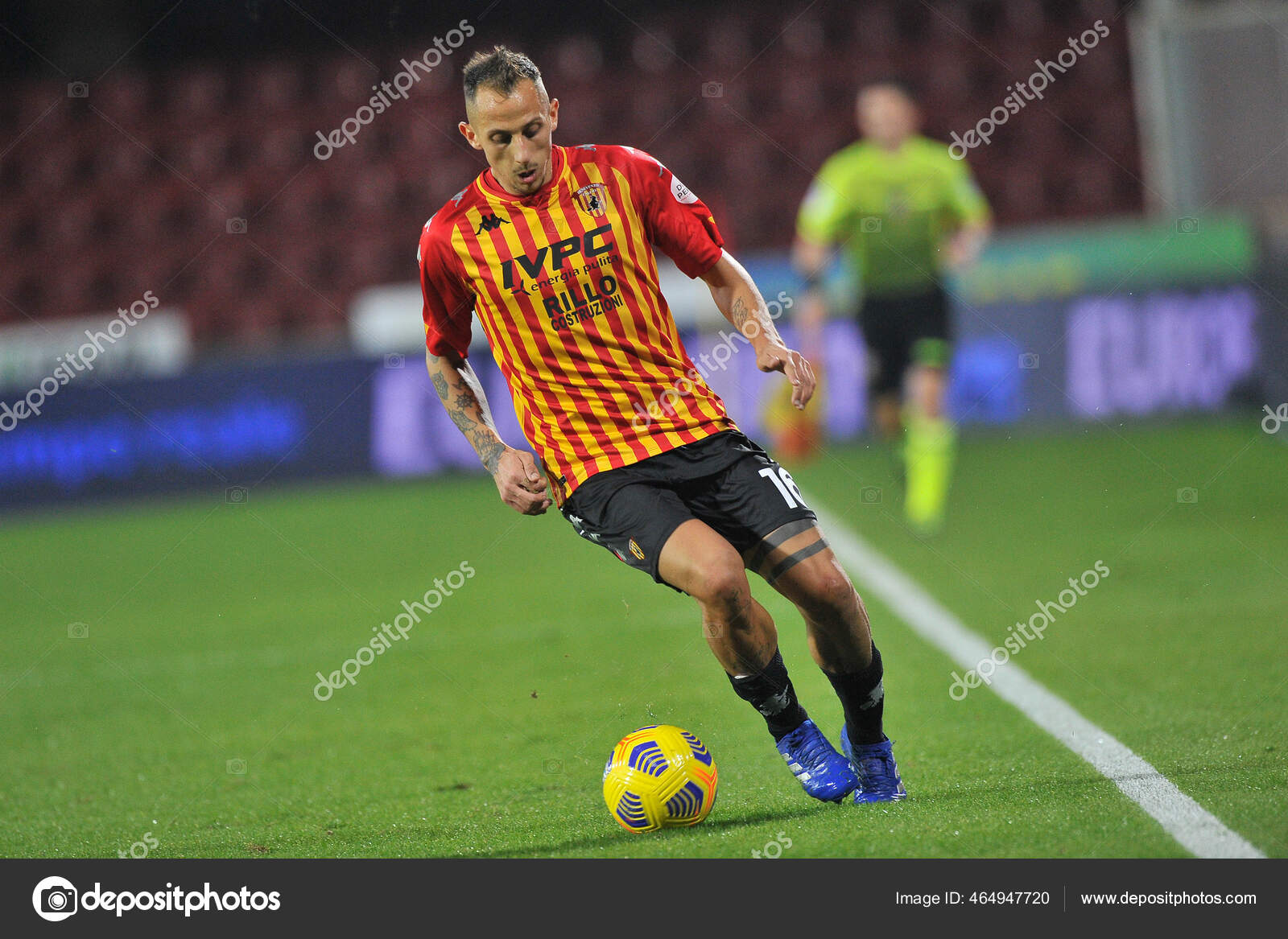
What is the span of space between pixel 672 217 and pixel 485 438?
80cm

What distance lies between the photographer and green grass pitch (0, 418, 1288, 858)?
12.9ft

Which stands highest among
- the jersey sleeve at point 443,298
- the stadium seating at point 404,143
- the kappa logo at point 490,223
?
the stadium seating at point 404,143

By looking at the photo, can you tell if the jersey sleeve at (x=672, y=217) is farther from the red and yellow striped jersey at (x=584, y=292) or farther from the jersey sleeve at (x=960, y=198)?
the jersey sleeve at (x=960, y=198)

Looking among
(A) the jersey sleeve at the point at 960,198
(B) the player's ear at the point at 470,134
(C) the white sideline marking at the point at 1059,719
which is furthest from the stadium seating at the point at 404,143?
(B) the player's ear at the point at 470,134

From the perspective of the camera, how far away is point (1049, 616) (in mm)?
6500

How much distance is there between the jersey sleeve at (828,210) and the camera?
31.4 ft

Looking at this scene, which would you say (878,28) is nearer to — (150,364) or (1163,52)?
(1163,52)

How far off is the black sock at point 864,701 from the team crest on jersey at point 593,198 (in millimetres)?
1394

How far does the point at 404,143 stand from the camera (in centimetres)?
1784

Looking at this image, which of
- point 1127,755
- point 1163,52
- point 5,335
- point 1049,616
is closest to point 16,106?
point 5,335

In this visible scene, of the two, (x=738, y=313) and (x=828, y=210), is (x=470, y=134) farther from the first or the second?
(x=828, y=210)

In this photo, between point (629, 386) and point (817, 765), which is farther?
point (629, 386)
